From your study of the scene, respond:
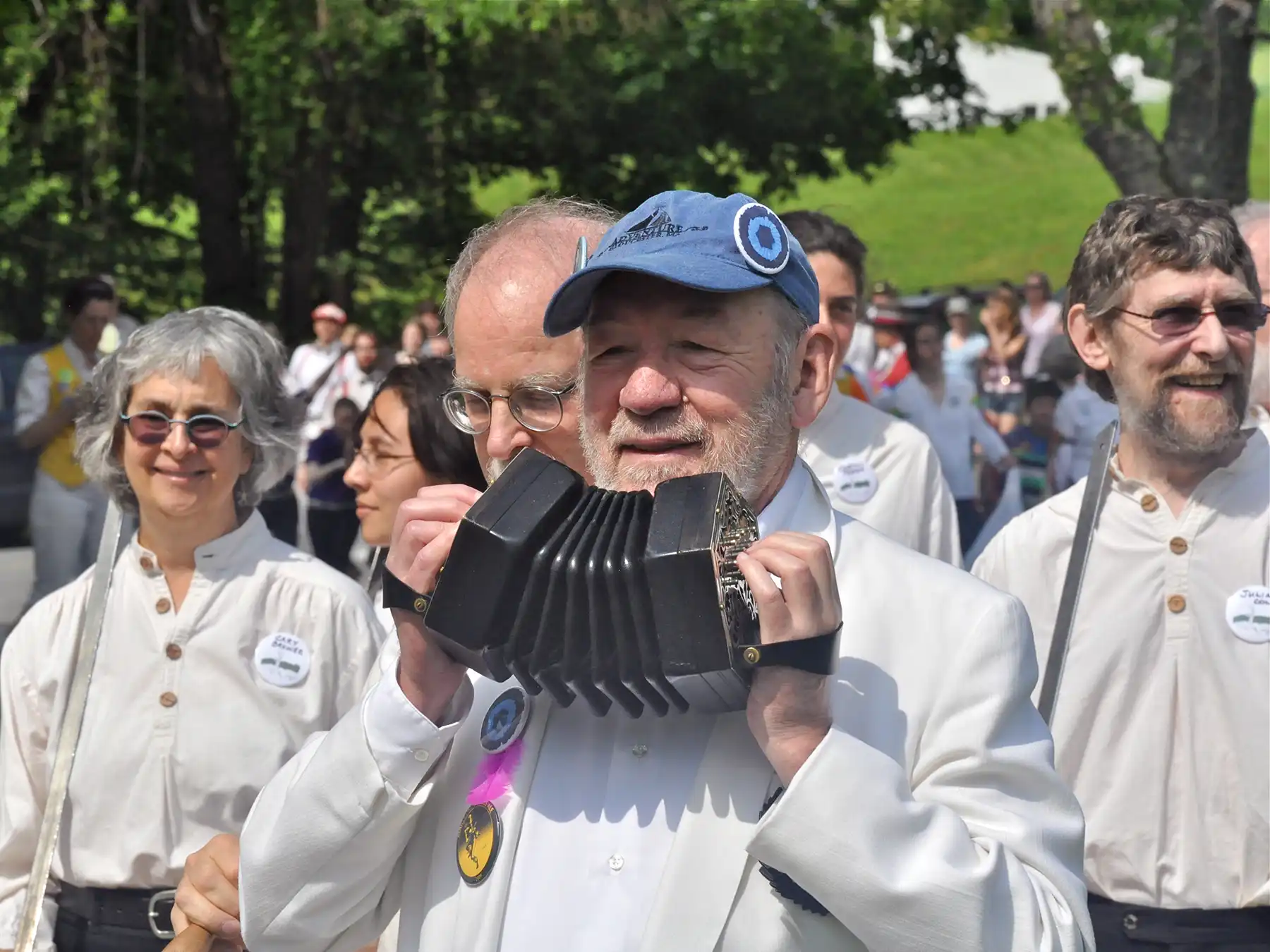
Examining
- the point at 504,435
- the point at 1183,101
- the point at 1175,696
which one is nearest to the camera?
the point at 504,435

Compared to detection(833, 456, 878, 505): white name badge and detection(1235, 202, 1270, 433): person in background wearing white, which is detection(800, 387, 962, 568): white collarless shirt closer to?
detection(833, 456, 878, 505): white name badge

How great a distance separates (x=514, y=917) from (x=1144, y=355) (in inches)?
85.3

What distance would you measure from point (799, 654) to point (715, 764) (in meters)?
0.27

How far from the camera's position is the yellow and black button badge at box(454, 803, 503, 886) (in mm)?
2203

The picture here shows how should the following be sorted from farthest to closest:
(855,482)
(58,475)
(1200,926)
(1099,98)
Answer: (1099,98), (58,475), (855,482), (1200,926)

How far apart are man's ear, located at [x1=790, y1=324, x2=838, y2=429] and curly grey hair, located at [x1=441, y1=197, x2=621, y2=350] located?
34.7 inches

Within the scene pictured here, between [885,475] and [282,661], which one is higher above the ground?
[885,475]

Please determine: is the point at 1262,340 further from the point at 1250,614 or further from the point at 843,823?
the point at 843,823

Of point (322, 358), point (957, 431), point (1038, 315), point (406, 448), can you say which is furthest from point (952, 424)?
point (1038, 315)

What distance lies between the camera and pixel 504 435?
10.1 feet

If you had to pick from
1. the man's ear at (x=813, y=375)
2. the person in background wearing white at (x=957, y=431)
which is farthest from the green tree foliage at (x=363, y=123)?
the man's ear at (x=813, y=375)

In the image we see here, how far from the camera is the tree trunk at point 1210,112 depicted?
9898 millimetres

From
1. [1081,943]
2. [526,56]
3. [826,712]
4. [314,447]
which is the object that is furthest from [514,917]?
[526,56]

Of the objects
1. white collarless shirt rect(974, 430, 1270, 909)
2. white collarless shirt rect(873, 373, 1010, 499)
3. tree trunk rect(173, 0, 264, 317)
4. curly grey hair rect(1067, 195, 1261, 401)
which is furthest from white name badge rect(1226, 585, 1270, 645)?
tree trunk rect(173, 0, 264, 317)
